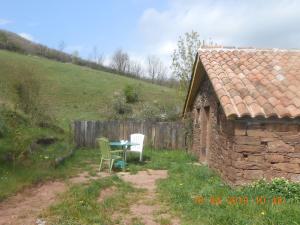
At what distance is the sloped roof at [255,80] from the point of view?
8.25 m

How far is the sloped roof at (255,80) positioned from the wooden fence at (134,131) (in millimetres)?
5305

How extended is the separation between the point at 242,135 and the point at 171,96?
1168 inches

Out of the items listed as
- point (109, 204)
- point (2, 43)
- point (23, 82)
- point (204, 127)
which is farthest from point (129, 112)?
A: point (2, 43)

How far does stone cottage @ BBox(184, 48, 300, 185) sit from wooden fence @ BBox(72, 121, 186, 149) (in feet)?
19.8

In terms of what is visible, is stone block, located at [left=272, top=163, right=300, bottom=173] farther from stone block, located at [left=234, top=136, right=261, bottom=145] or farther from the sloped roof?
the sloped roof

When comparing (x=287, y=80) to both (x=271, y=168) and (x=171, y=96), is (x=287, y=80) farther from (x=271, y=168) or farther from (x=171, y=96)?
(x=171, y=96)

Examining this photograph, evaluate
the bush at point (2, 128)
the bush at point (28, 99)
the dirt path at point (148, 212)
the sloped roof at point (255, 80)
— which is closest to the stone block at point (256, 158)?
the sloped roof at point (255, 80)

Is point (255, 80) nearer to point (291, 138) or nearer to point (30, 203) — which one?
point (291, 138)

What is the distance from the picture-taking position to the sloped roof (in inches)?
325

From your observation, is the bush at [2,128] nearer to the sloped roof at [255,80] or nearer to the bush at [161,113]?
the sloped roof at [255,80]

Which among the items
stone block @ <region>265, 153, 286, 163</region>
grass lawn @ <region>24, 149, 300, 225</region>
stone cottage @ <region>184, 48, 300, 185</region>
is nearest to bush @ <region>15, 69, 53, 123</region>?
grass lawn @ <region>24, 149, 300, 225</region>

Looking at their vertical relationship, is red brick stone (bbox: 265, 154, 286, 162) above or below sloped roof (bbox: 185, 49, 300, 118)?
below

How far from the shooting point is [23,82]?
54.6 ft

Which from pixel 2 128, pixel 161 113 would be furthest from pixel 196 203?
pixel 161 113
